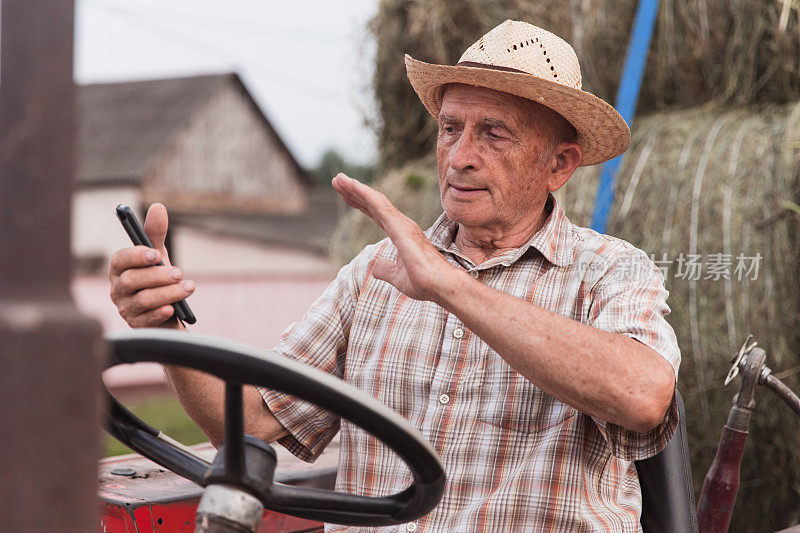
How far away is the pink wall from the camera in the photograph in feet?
34.5

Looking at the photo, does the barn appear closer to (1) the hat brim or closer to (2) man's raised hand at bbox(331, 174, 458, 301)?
(1) the hat brim

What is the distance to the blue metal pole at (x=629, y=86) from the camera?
9.72ft

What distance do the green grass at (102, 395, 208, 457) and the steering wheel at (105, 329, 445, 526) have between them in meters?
4.18

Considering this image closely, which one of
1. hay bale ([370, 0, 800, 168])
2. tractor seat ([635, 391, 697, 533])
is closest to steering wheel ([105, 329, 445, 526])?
tractor seat ([635, 391, 697, 533])

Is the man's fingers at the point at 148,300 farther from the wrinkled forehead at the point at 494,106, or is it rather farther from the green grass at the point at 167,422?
the green grass at the point at 167,422

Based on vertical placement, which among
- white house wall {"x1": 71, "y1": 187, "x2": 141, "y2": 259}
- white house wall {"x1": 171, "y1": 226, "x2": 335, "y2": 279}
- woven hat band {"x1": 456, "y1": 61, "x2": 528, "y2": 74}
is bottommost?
white house wall {"x1": 171, "y1": 226, "x2": 335, "y2": 279}

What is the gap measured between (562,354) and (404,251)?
0.28 meters

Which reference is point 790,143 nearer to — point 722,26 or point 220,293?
point 722,26

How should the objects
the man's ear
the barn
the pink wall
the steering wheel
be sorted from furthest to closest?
the barn → the pink wall → the man's ear → the steering wheel

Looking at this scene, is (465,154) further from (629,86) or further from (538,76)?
(629,86)

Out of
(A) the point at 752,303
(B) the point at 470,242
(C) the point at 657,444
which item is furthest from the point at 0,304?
(A) the point at 752,303

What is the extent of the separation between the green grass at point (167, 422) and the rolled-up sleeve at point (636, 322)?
397 cm

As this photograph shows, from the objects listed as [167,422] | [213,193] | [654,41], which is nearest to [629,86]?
[654,41]

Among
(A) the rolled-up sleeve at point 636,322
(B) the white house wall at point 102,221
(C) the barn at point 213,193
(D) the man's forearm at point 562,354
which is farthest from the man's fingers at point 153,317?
(B) the white house wall at point 102,221
